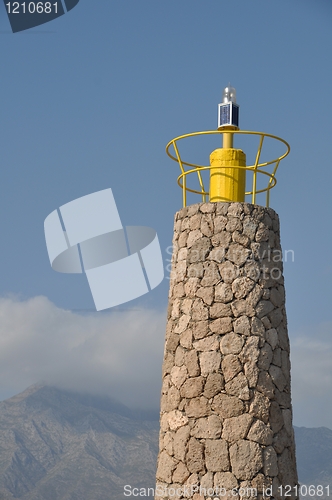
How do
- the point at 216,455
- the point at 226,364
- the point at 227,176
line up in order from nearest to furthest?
the point at 216,455
the point at 226,364
the point at 227,176

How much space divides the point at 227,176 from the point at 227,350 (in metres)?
2.64

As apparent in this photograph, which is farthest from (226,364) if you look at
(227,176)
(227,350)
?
(227,176)

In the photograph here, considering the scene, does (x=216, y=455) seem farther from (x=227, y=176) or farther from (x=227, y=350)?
(x=227, y=176)

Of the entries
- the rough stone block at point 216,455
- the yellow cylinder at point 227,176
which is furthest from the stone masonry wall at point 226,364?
the yellow cylinder at point 227,176

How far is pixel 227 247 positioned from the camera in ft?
34.2

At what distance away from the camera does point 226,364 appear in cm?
998

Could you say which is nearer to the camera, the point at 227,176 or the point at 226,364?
the point at 226,364

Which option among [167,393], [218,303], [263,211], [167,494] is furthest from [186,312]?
[167,494]

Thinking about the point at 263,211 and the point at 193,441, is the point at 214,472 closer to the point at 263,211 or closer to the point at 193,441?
the point at 193,441

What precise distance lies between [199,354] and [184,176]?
2.91 metres

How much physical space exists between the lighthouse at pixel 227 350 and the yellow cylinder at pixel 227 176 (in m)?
0.02

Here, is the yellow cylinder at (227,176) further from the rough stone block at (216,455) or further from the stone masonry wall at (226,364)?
the rough stone block at (216,455)

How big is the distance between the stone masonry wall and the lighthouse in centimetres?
1

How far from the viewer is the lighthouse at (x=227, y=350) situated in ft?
32.0
